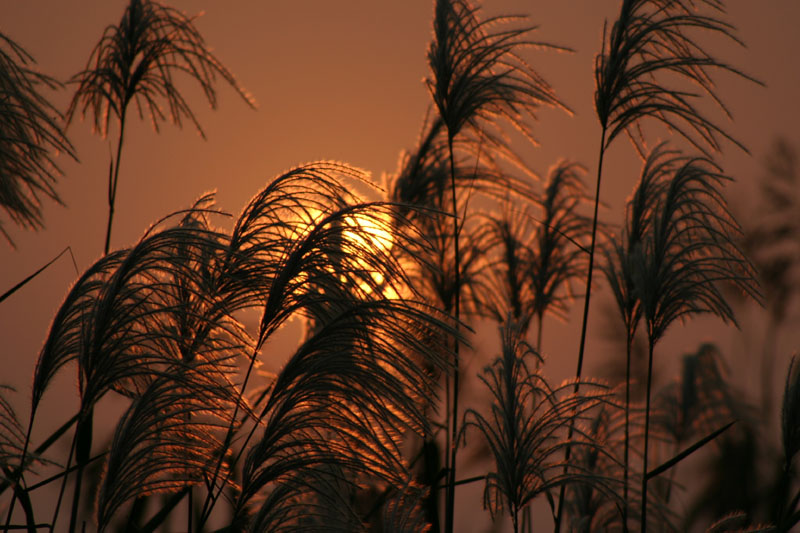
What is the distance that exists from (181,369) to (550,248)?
3.08 m

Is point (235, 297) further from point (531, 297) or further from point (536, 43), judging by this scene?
point (531, 297)

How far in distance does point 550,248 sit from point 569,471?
2.30 meters

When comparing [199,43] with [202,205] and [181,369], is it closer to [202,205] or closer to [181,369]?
[202,205]

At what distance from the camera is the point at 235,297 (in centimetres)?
256

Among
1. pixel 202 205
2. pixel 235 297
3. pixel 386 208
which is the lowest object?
pixel 235 297

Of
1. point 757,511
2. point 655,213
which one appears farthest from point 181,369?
point 757,511

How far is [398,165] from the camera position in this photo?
461cm

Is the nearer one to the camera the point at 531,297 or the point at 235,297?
the point at 235,297

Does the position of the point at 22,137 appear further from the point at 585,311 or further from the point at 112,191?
the point at 585,311

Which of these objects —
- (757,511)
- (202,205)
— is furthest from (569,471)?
(757,511)

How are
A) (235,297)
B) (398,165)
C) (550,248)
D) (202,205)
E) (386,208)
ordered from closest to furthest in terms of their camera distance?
(386,208) → (235,297) → (202,205) → (398,165) → (550,248)

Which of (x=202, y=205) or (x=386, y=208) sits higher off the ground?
(x=202, y=205)

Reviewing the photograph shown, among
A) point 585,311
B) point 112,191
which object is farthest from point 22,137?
point 585,311

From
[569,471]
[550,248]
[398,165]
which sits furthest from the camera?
[550,248]
